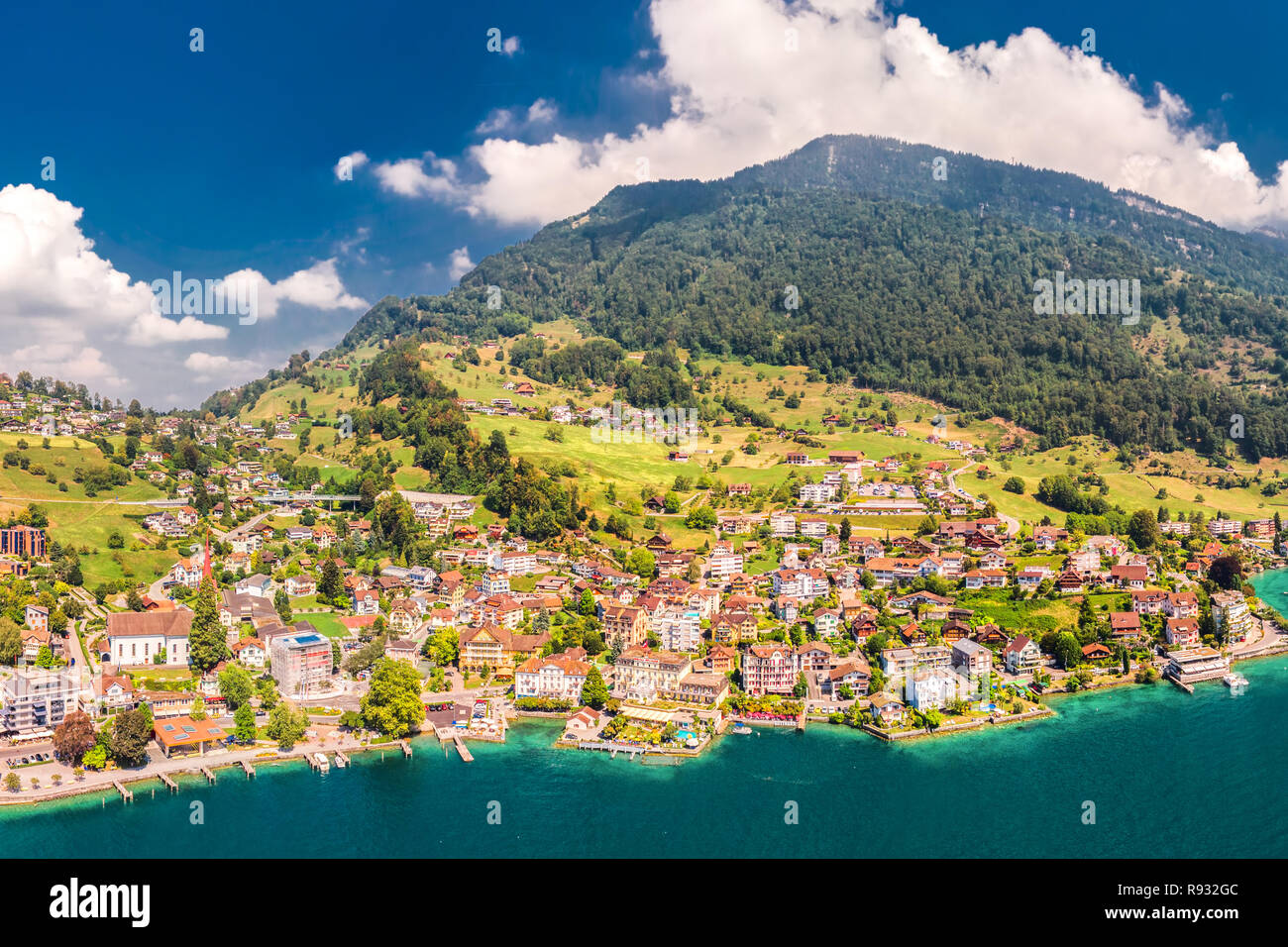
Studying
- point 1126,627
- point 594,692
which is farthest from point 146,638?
point 1126,627

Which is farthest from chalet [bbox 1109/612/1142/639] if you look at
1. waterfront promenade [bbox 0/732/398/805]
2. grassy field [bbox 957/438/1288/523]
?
waterfront promenade [bbox 0/732/398/805]

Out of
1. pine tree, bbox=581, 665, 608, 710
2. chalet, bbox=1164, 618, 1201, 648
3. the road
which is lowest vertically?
pine tree, bbox=581, 665, 608, 710

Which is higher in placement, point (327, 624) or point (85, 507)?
point (85, 507)

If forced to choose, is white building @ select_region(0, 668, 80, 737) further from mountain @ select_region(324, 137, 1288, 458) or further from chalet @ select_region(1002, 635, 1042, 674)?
mountain @ select_region(324, 137, 1288, 458)

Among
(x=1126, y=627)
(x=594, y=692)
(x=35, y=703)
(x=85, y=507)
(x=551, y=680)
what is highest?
(x=85, y=507)

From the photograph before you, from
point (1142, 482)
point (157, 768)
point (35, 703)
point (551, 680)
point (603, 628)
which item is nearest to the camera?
point (157, 768)

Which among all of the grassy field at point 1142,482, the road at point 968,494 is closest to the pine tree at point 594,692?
the road at point 968,494

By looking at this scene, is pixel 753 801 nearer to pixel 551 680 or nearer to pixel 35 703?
pixel 551 680

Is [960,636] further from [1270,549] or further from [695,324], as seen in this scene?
[695,324]
